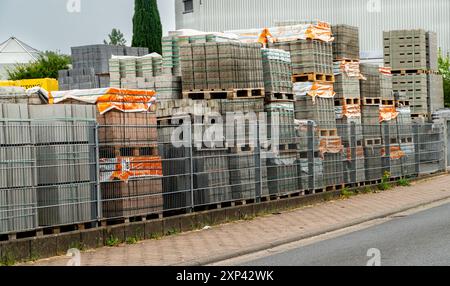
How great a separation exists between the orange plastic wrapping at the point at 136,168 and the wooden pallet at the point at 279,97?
4.77m

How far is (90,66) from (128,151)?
19076 mm

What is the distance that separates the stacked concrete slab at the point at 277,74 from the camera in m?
18.8

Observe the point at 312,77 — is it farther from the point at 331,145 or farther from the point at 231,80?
the point at 231,80

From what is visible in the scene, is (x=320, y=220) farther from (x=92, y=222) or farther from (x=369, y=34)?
(x=369, y=34)

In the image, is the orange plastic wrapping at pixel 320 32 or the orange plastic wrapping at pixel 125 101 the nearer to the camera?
the orange plastic wrapping at pixel 125 101

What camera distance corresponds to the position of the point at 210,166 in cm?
1617

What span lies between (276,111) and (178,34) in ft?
10.5

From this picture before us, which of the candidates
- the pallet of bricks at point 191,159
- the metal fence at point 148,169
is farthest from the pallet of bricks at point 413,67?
the pallet of bricks at point 191,159

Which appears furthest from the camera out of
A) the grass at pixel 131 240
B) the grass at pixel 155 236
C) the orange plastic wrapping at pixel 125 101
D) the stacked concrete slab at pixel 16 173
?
the grass at pixel 155 236

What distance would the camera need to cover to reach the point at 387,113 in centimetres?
2470

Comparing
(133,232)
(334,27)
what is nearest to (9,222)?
(133,232)

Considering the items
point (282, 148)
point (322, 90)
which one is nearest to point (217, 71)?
point (282, 148)

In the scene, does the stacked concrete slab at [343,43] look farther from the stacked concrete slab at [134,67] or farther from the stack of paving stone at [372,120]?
the stacked concrete slab at [134,67]
